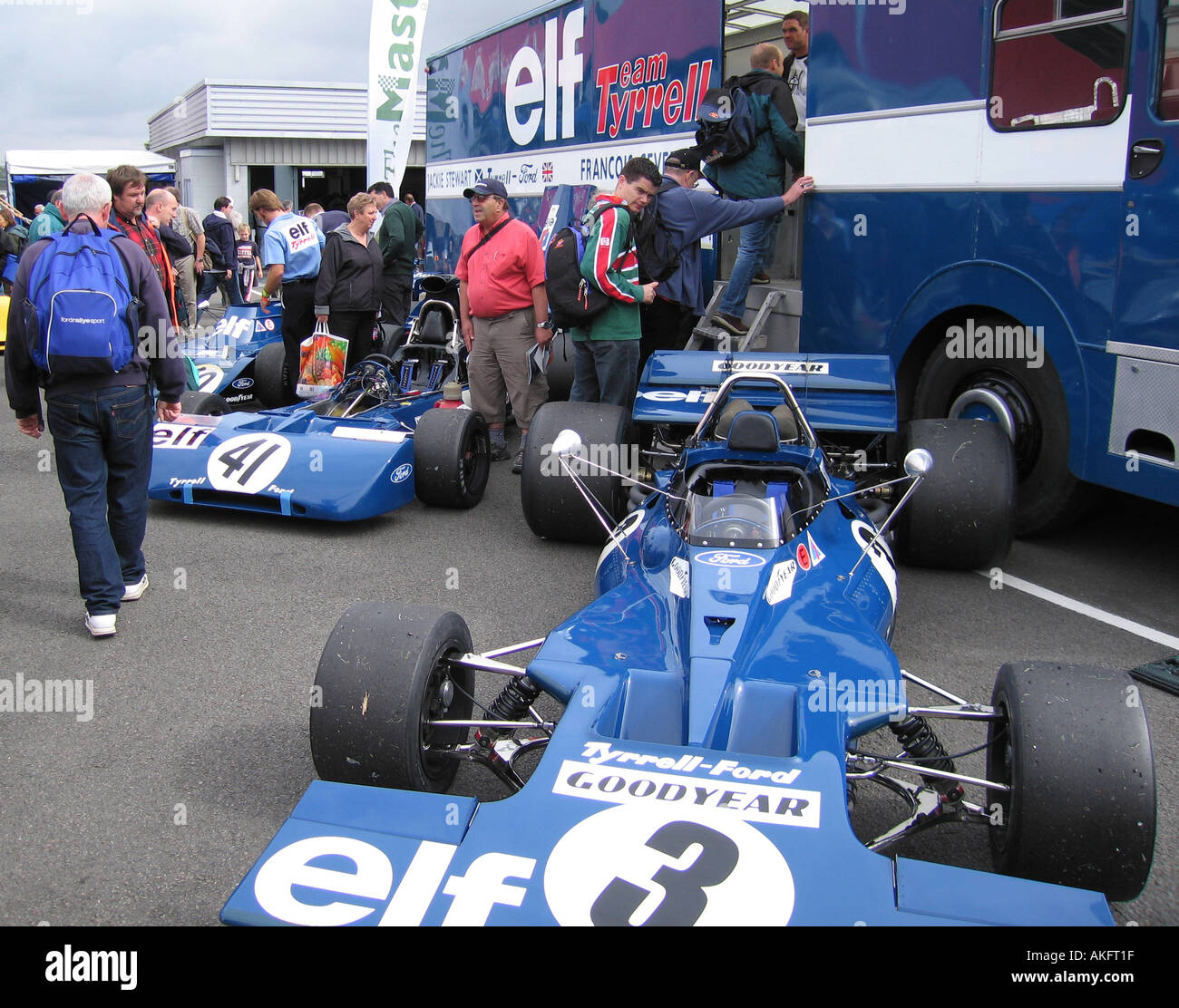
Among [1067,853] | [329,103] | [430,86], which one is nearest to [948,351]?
[1067,853]

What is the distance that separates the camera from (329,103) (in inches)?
1253

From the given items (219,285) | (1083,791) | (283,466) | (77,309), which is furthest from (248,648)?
(219,285)

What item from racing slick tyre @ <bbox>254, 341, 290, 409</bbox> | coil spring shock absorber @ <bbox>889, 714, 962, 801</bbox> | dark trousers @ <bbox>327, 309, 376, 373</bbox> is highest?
dark trousers @ <bbox>327, 309, 376, 373</bbox>

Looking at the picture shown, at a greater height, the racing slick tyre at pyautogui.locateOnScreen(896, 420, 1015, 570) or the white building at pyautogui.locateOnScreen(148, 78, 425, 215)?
the white building at pyautogui.locateOnScreen(148, 78, 425, 215)

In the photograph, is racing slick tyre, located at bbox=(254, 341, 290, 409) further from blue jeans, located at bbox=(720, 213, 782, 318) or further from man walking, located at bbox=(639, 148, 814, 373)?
blue jeans, located at bbox=(720, 213, 782, 318)

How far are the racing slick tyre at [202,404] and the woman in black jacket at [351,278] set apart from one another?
0.93 meters

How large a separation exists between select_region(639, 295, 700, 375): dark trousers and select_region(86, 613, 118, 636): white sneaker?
380 cm

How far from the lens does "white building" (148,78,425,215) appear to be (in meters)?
31.5

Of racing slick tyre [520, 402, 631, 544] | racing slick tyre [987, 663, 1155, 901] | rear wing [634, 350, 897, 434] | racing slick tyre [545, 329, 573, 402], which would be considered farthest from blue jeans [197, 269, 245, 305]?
racing slick tyre [987, 663, 1155, 901]

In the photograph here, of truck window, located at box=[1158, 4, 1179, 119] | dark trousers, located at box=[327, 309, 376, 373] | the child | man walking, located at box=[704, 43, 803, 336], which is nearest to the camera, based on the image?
truck window, located at box=[1158, 4, 1179, 119]

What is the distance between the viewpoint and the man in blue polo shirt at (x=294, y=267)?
26.5 feet

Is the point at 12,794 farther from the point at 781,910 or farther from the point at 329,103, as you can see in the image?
the point at 329,103

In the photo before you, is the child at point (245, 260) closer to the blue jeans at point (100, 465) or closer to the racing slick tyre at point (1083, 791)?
the blue jeans at point (100, 465)

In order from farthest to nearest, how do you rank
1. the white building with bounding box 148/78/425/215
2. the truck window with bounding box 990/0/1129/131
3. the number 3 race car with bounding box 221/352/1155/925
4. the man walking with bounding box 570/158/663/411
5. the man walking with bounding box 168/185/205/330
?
the white building with bounding box 148/78/425/215 → the man walking with bounding box 168/185/205/330 → the man walking with bounding box 570/158/663/411 → the truck window with bounding box 990/0/1129/131 → the number 3 race car with bounding box 221/352/1155/925
